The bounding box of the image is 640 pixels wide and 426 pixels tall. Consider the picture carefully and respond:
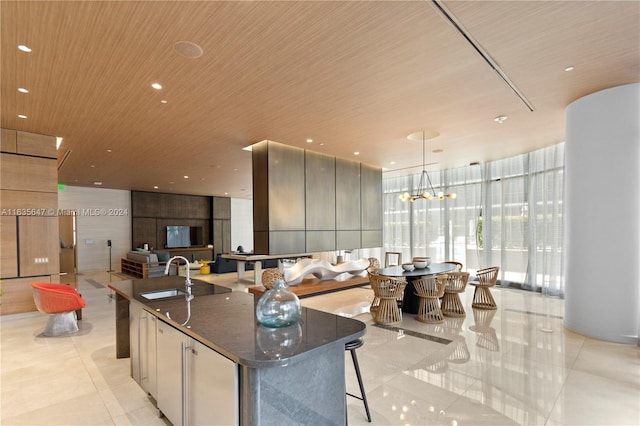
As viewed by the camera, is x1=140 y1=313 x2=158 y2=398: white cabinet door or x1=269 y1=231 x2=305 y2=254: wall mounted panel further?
x1=269 y1=231 x2=305 y2=254: wall mounted panel

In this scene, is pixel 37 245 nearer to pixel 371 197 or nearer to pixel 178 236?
pixel 371 197

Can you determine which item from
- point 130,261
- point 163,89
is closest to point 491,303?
point 163,89

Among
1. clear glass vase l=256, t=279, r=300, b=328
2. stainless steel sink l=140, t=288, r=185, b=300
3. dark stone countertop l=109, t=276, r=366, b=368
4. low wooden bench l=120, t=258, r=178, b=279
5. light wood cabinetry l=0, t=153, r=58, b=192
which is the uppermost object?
light wood cabinetry l=0, t=153, r=58, b=192

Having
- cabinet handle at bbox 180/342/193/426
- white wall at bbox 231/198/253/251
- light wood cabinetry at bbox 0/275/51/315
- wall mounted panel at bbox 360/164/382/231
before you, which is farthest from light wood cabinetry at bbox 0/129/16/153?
white wall at bbox 231/198/253/251

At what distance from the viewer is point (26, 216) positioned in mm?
5555

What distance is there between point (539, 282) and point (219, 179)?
9.38 metres

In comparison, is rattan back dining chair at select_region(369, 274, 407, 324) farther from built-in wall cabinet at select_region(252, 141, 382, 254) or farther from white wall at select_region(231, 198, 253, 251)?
white wall at select_region(231, 198, 253, 251)

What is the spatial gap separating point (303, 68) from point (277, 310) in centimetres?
260

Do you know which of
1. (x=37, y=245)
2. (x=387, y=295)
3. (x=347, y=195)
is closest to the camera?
(x=387, y=295)

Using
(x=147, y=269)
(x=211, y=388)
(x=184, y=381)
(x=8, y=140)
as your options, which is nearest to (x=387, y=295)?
(x=184, y=381)

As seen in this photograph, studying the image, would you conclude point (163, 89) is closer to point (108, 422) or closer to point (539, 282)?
point (108, 422)

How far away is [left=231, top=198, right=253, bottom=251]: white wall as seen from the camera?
52.1 ft

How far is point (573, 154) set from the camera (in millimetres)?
4559

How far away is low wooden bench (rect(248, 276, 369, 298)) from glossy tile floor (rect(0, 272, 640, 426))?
8.02 ft
